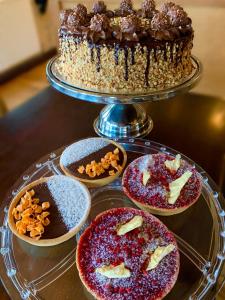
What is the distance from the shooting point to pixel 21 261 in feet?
2.33

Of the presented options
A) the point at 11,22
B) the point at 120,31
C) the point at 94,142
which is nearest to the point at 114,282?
the point at 94,142

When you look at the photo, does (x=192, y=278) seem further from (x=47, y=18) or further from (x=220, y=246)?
(x=47, y=18)

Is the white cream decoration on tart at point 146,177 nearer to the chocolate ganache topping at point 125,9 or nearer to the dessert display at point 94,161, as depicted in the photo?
the dessert display at point 94,161

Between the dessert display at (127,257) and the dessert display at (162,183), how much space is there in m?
0.05

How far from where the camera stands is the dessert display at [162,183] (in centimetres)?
80

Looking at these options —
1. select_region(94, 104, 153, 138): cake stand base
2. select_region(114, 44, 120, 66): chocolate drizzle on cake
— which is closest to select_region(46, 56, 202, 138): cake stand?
select_region(94, 104, 153, 138): cake stand base

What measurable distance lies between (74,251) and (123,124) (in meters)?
0.55

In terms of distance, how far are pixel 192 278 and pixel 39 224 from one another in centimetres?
37

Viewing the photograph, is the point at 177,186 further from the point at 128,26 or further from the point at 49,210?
the point at 128,26

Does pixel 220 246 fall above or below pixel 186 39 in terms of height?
below

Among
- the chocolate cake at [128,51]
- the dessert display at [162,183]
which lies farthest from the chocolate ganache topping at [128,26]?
the dessert display at [162,183]

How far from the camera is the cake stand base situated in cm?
115

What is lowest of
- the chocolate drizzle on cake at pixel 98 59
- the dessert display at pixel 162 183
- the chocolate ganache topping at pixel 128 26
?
the dessert display at pixel 162 183

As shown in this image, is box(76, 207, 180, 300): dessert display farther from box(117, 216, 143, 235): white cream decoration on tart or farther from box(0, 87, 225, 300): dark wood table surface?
box(0, 87, 225, 300): dark wood table surface
